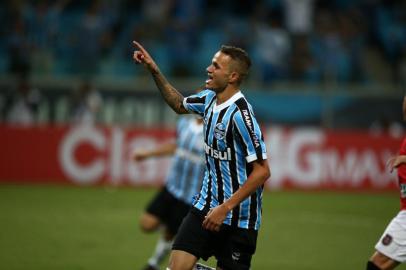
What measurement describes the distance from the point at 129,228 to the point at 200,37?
9.11 meters

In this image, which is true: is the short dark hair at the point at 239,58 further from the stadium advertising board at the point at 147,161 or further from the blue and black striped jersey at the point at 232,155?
the stadium advertising board at the point at 147,161

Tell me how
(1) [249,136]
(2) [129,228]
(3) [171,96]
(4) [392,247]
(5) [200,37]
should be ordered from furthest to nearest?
(5) [200,37], (2) [129,228], (3) [171,96], (4) [392,247], (1) [249,136]

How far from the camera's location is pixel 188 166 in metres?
9.89

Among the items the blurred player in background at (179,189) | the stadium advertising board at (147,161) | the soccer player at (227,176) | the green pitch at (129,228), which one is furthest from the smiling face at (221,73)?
the stadium advertising board at (147,161)

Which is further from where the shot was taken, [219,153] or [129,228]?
[129,228]

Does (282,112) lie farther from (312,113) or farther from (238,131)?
(238,131)

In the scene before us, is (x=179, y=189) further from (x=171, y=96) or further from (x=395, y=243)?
(x=395, y=243)

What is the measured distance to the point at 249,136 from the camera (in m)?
→ 6.55

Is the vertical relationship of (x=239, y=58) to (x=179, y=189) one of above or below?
above

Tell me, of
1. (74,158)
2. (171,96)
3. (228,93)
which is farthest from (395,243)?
(74,158)

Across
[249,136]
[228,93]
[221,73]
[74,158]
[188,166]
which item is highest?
[221,73]

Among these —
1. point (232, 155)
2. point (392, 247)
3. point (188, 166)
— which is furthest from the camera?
point (188, 166)

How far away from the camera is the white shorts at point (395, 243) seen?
A: 7.11 meters

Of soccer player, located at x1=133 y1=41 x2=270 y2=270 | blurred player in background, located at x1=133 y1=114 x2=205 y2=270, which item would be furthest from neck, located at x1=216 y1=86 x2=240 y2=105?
blurred player in background, located at x1=133 y1=114 x2=205 y2=270
